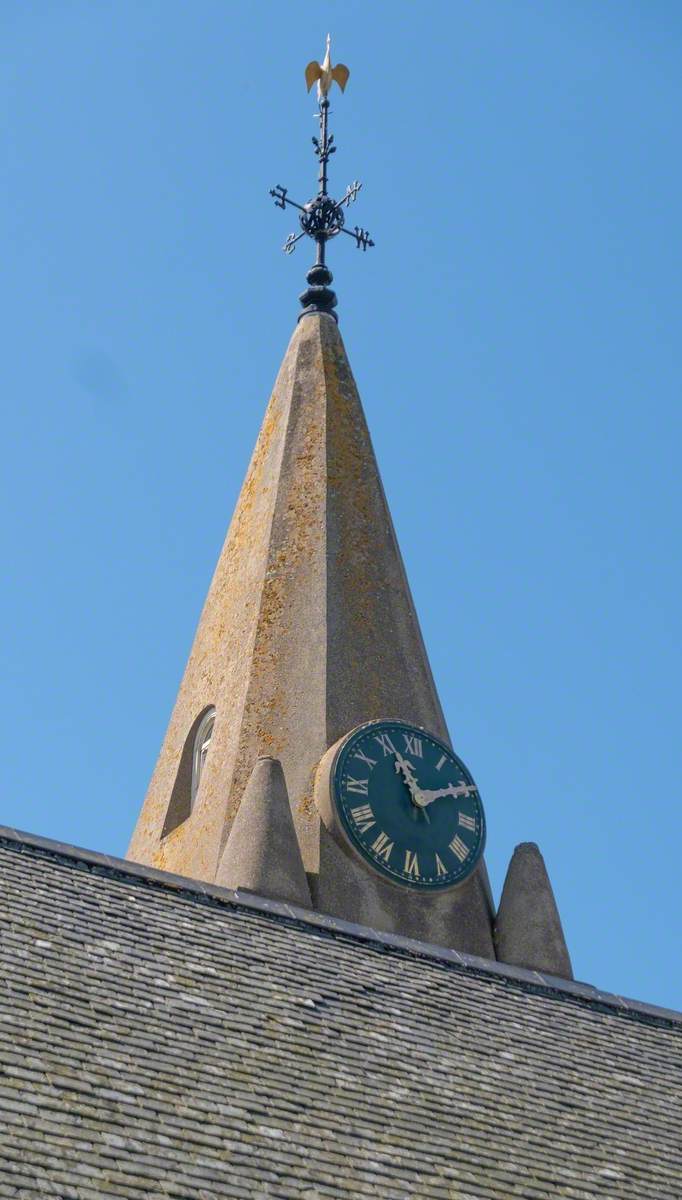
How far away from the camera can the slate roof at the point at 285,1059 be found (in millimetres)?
13719

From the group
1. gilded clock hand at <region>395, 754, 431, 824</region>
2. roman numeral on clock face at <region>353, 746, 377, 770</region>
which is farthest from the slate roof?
roman numeral on clock face at <region>353, 746, 377, 770</region>

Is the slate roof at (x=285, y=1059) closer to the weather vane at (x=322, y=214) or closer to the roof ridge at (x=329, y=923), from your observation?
the roof ridge at (x=329, y=923)

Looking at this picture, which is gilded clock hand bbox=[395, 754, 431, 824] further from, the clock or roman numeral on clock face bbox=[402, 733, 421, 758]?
roman numeral on clock face bbox=[402, 733, 421, 758]

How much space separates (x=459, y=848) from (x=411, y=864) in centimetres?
61

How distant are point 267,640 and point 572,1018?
8.35 meters

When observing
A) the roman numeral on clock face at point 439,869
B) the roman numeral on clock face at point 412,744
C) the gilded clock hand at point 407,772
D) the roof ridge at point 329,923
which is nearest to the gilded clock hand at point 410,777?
the gilded clock hand at point 407,772

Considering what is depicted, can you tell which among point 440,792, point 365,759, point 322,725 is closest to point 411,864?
point 440,792

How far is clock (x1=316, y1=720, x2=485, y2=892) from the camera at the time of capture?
2345 cm

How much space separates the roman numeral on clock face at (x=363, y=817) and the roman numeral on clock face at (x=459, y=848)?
0.86 meters

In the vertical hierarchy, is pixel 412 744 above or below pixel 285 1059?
above

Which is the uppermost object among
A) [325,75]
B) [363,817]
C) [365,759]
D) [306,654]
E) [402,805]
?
[325,75]

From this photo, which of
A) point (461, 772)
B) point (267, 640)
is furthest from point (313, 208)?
point (461, 772)

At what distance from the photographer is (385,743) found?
24.2m

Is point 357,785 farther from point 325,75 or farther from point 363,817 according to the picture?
point 325,75
